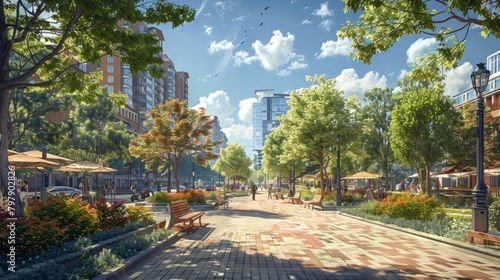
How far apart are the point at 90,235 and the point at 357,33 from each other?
9.11 metres

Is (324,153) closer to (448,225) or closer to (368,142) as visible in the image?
(448,225)

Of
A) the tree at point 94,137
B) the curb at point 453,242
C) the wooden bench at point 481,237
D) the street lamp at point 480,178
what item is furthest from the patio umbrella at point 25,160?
the tree at point 94,137

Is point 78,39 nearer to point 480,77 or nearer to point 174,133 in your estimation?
point 480,77

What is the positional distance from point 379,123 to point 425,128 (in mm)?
15677

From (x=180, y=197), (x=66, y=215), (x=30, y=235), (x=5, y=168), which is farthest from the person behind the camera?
(x=180, y=197)

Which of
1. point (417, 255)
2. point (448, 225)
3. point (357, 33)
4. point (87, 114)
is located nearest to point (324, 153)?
point (448, 225)

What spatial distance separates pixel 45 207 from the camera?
808cm

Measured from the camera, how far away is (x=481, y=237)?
9.21 meters

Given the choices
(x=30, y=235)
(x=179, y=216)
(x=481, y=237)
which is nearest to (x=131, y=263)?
(x=30, y=235)

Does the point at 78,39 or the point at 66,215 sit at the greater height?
the point at 78,39

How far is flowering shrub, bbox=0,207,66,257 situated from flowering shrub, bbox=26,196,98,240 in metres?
0.55

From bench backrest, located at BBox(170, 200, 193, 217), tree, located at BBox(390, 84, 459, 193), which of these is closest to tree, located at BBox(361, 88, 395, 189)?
tree, located at BBox(390, 84, 459, 193)

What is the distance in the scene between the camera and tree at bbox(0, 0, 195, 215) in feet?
25.0

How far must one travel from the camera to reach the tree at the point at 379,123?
47.0 meters
